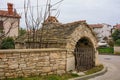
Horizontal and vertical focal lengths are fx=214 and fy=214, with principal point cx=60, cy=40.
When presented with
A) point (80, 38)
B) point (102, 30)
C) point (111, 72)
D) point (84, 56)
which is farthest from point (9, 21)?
point (102, 30)

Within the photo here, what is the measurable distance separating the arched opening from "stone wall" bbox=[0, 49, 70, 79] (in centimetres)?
109

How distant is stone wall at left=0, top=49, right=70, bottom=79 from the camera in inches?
395

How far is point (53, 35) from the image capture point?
1411cm

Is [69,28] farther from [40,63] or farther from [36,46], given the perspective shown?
[40,63]

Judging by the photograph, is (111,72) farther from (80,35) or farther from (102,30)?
(102,30)

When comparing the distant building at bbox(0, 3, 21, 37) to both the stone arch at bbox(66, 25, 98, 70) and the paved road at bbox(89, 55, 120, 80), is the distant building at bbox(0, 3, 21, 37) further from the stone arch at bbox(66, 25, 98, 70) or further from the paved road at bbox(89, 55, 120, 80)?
the paved road at bbox(89, 55, 120, 80)

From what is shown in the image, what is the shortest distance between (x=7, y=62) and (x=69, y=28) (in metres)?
5.19

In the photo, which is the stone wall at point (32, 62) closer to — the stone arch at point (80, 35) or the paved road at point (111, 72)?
the stone arch at point (80, 35)

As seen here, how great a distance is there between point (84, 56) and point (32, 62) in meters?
4.21

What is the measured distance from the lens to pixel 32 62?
1084 cm

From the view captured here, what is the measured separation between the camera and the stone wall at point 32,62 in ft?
32.9

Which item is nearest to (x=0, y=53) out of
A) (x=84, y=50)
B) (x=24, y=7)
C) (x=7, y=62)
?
(x=7, y=62)

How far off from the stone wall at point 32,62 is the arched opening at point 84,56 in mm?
1093

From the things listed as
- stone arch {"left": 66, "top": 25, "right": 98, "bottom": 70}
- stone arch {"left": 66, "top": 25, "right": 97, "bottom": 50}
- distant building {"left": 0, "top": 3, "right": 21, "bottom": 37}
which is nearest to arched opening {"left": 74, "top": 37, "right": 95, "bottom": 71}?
stone arch {"left": 66, "top": 25, "right": 98, "bottom": 70}
